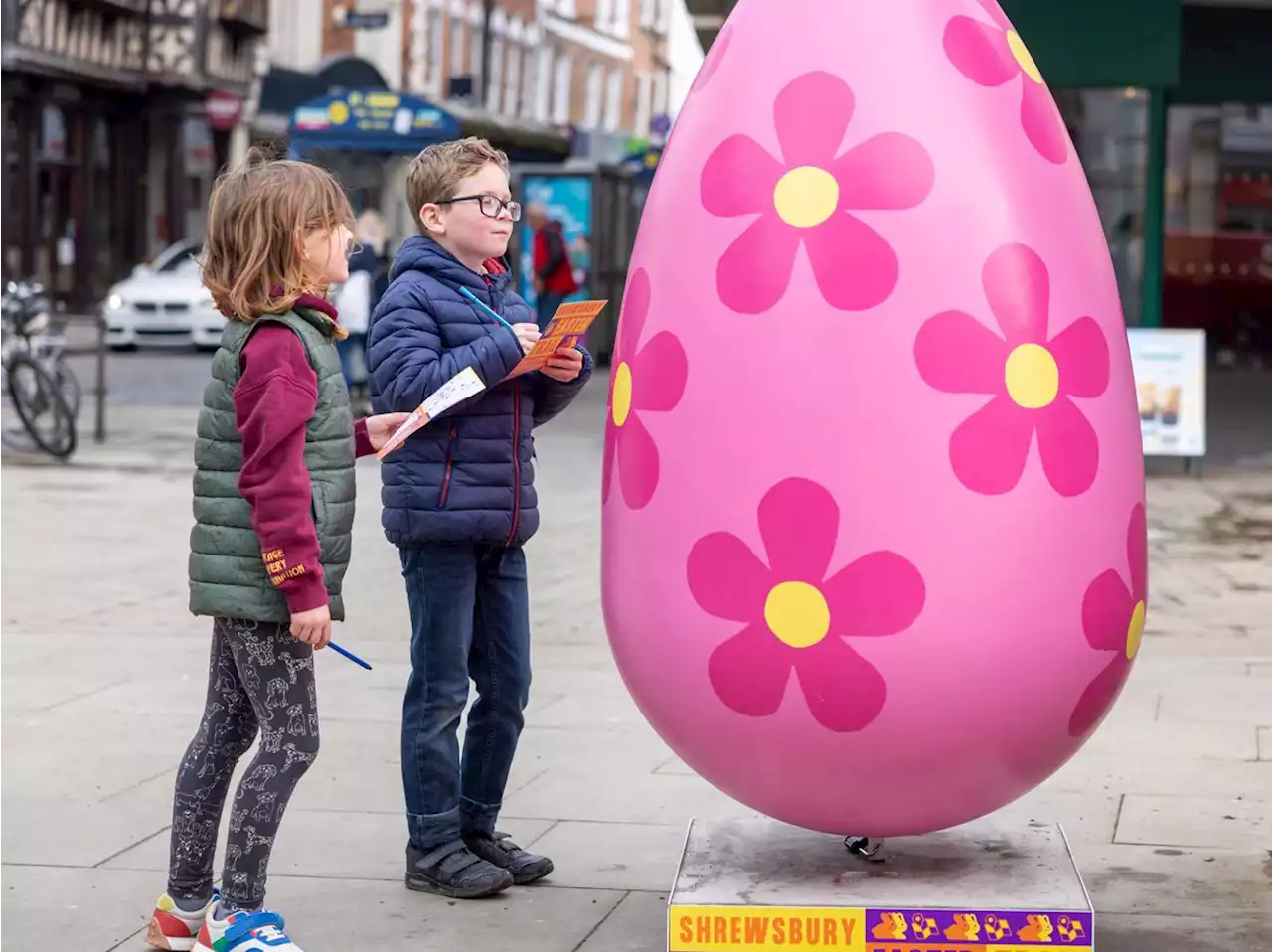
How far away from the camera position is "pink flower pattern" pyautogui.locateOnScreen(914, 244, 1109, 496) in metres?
3.88

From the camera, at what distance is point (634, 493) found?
4168 millimetres

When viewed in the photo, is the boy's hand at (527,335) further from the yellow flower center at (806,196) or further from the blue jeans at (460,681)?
the yellow flower center at (806,196)

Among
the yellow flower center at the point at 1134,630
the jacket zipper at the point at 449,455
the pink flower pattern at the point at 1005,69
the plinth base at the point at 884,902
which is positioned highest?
the pink flower pattern at the point at 1005,69

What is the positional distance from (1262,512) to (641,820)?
7477mm

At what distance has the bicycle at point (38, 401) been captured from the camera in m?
14.4

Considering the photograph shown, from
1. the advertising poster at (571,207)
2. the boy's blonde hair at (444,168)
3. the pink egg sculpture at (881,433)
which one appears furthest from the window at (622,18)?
the pink egg sculpture at (881,433)

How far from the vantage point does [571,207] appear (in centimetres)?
2439

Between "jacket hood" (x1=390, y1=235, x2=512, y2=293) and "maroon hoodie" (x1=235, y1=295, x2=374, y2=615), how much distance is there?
0.67 m

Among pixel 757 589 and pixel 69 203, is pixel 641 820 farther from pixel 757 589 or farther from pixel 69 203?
pixel 69 203

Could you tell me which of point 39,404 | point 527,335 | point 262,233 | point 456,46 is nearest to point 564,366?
point 527,335

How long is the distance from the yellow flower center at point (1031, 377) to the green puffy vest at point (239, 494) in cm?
128

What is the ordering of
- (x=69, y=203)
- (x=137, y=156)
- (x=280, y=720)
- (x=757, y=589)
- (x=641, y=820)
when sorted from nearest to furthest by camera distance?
(x=757, y=589)
(x=280, y=720)
(x=641, y=820)
(x=69, y=203)
(x=137, y=156)

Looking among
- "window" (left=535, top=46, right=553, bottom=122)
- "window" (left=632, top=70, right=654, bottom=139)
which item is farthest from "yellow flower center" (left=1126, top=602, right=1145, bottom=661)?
"window" (left=632, top=70, right=654, bottom=139)

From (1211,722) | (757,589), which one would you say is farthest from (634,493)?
(1211,722)
